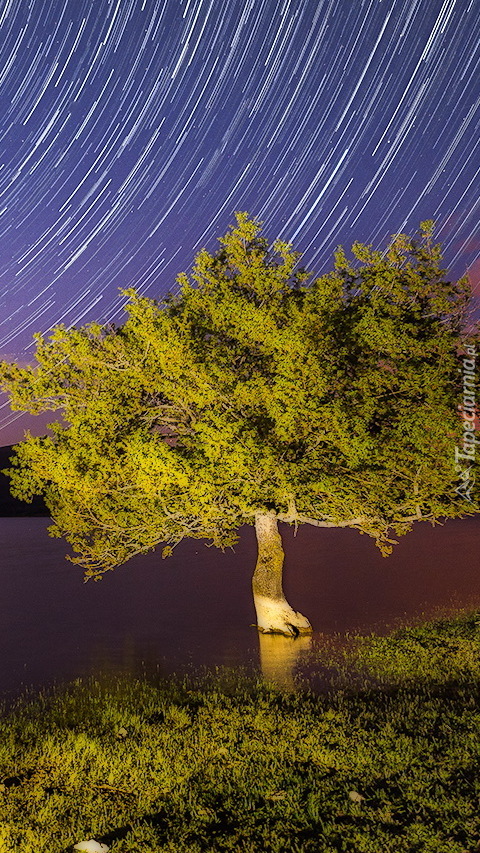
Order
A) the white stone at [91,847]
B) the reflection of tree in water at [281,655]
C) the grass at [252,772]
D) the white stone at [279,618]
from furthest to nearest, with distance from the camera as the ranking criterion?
the white stone at [279,618] < the reflection of tree in water at [281,655] < the grass at [252,772] < the white stone at [91,847]

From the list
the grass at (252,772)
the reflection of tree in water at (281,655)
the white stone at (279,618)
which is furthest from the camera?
the white stone at (279,618)

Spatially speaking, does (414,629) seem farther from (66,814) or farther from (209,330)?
(66,814)

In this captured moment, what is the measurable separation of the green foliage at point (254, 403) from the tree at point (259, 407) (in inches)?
2.9

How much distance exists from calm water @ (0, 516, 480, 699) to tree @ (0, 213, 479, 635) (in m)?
3.71

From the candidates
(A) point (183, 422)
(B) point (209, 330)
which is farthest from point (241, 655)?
(B) point (209, 330)

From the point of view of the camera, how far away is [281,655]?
24141mm

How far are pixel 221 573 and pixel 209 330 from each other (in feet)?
114

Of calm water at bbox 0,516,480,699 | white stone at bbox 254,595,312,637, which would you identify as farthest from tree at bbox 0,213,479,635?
calm water at bbox 0,516,480,699

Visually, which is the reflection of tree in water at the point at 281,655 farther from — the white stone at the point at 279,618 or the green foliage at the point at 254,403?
the green foliage at the point at 254,403

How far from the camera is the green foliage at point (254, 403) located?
79.8ft

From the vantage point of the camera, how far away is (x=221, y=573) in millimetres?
58625
